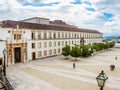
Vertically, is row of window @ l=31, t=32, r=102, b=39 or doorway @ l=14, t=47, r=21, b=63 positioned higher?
row of window @ l=31, t=32, r=102, b=39

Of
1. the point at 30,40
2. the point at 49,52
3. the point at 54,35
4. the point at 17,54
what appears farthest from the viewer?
the point at 54,35

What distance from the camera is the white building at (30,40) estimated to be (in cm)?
3622

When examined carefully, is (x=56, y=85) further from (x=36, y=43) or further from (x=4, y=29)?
(x=36, y=43)

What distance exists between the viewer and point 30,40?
41.3 m

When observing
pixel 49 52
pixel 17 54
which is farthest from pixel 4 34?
pixel 49 52

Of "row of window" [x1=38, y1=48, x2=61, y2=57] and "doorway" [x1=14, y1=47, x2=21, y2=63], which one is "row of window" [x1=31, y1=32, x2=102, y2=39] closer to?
"row of window" [x1=38, y1=48, x2=61, y2=57]

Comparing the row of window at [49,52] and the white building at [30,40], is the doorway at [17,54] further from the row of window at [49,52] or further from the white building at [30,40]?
the row of window at [49,52]

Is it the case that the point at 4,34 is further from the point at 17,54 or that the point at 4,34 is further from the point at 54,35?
the point at 54,35

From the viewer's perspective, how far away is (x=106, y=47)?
238 ft

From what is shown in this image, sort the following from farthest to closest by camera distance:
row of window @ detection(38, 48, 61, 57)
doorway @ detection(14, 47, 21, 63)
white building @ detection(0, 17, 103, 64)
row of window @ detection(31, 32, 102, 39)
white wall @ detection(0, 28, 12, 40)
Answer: row of window @ detection(38, 48, 61, 57) < row of window @ detection(31, 32, 102, 39) < doorway @ detection(14, 47, 21, 63) < white building @ detection(0, 17, 103, 64) < white wall @ detection(0, 28, 12, 40)

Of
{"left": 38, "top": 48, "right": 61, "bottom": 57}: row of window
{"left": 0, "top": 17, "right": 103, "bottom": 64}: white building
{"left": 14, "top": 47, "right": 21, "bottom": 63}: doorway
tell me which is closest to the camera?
{"left": 0, "top": 17, "right": 103, "bottom": 64}: white building

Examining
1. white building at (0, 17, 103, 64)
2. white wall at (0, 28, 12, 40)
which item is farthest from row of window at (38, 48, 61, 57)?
Result: white wall at (0, 28, 12, 40)

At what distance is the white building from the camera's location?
3622cm

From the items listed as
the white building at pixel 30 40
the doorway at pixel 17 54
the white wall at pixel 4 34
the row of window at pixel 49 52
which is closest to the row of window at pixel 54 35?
the white building at pixel 30 40
